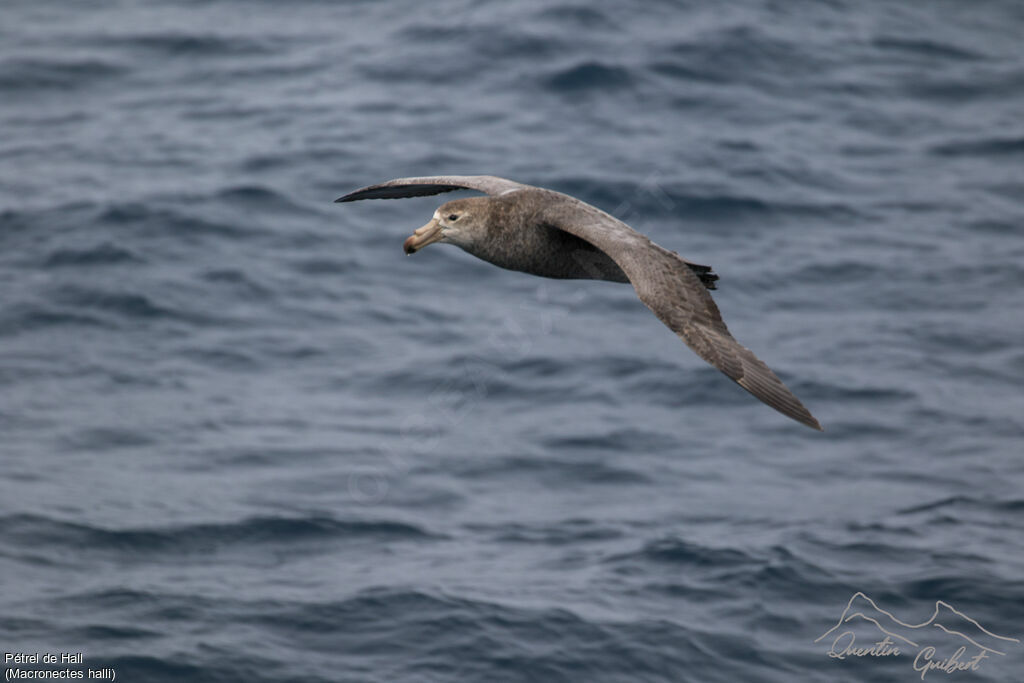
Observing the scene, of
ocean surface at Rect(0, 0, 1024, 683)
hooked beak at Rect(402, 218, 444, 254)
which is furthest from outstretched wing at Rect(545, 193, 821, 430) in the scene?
ocean surface at Rect(0, 0, 1024, 683)

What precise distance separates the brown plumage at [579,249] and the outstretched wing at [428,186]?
2 centimetres

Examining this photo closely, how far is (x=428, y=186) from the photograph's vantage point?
1273cm

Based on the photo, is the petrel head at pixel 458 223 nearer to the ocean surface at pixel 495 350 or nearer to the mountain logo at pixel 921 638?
the ocean surface at pixel 495 350

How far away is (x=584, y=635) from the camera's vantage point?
1678 cm

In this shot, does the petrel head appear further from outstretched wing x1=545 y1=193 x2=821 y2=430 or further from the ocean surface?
the ocean surface

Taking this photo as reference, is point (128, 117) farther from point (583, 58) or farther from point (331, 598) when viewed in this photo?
point (331, 598)

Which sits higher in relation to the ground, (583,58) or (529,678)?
(583,58)

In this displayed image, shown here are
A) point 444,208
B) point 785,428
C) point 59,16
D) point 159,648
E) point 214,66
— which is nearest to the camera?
point 444,208

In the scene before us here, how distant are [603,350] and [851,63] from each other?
11108mm

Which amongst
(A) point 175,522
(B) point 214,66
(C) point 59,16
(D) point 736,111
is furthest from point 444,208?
(C) point 59,16

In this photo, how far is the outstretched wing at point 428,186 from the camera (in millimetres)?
12461

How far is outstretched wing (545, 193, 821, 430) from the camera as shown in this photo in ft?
31.3

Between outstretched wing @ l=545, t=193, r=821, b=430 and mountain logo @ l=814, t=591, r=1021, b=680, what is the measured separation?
27.7 feet

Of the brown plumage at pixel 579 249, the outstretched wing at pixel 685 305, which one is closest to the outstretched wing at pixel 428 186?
the brown plumage at pixel 579 249
